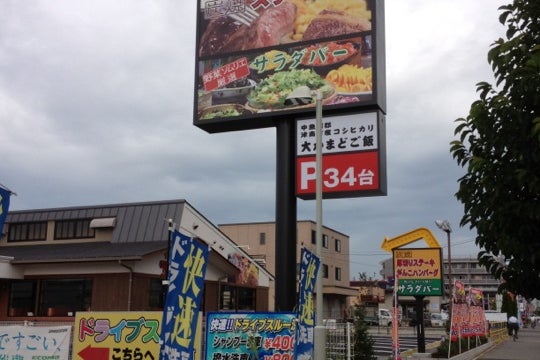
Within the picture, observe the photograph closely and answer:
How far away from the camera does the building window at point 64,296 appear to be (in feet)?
83.5

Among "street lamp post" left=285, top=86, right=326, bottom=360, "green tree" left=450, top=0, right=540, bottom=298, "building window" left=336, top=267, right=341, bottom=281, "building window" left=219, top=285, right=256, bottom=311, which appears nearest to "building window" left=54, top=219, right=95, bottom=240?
"building window" left=219, top=285, right=256, bottom=311

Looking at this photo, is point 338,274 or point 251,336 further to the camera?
point 338,274

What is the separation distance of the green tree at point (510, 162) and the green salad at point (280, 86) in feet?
29.8

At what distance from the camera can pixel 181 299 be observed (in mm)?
7203

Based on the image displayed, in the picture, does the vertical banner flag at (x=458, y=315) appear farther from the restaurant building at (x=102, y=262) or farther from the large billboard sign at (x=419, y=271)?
the restaurant building at (x=102, y=262)

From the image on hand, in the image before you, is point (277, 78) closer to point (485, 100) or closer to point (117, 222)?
point (485, 100)

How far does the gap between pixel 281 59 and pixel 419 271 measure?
33.2ft

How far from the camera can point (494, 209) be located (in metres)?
6.67

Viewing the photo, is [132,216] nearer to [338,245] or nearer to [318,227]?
[318,227]

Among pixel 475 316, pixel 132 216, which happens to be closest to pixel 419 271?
pixel 475 316

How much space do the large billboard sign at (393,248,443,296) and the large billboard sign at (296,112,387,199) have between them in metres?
7.45

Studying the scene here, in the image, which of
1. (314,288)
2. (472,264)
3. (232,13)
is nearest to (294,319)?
(314,288)

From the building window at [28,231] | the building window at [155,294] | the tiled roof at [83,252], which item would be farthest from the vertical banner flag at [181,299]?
the building window at [28,231]

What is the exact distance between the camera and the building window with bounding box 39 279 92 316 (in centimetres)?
2545
